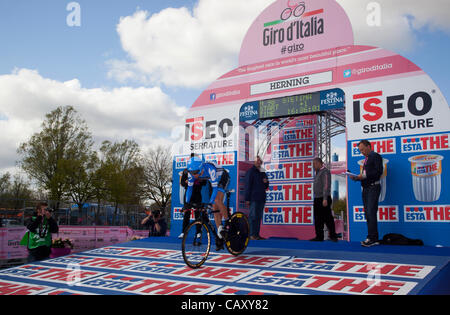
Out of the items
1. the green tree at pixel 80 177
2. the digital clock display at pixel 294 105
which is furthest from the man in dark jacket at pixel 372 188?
the green tree at pixel 80 177

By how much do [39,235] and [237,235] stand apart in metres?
3.98

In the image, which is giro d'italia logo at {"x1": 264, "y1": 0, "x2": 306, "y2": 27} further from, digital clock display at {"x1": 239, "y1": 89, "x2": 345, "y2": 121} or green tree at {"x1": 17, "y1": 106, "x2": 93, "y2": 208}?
green tree at {"x1": 17, "y1": 106, "x2": 93, "y2": 208}

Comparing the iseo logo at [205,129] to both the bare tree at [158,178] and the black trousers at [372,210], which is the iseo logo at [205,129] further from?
the bare tree at [158,178]

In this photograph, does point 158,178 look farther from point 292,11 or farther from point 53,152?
point 292,11

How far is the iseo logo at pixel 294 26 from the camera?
884 cm

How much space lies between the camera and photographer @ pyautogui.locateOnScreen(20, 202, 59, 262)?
7203mm

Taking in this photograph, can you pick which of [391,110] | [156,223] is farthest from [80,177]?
[391,110]

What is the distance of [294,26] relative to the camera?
9.12 m

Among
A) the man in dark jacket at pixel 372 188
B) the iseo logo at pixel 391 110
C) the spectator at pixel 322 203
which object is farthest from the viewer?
the spectator at pixel 322 203

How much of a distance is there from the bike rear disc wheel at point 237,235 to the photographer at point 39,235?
3.73 metres

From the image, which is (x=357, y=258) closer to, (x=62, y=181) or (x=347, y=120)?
(x=347, y=120)

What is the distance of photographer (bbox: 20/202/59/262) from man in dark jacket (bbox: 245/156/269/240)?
4.19 meters
